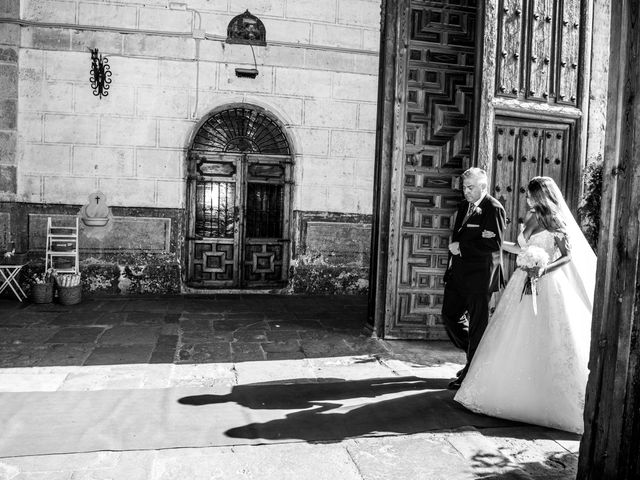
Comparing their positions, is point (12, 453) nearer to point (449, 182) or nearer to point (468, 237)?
point (468, 237)

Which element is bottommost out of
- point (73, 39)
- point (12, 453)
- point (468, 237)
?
point (12, 453)

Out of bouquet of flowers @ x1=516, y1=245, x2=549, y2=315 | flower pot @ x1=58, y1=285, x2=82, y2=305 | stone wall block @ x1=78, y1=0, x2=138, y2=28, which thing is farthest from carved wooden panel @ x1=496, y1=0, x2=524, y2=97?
flower pot @ x1=58, y1=285, x2=82, y2=305

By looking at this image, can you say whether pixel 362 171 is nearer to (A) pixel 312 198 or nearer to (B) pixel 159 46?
(A) pixel 312 198

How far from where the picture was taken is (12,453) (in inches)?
110

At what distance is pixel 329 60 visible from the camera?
8.50 m

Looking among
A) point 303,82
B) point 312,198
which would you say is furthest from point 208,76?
point 312,198

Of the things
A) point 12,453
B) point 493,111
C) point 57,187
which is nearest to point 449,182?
point 493,111

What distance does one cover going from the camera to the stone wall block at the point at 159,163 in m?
8.02

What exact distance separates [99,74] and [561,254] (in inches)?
268

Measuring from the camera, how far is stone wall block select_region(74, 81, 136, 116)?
7.81 meters

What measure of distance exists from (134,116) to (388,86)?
13.7ft

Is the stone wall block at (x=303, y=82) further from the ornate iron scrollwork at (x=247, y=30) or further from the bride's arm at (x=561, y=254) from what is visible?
the bride's arm at (x=561, y=254)

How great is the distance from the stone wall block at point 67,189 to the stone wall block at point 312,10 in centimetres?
398

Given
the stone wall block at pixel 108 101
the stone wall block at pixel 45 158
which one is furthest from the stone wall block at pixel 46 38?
the stone wall block at pixel 45 158
